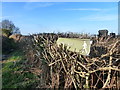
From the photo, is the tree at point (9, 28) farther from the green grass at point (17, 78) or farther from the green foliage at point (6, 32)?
the green grass at point (17, 78)

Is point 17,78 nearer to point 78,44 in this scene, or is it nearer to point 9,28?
point 78,44

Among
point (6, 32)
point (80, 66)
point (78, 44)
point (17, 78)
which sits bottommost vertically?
point (17, 78)

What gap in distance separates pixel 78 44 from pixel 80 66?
0.52m

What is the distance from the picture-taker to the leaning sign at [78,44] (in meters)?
5.30

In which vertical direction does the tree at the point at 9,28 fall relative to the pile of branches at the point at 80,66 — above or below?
above

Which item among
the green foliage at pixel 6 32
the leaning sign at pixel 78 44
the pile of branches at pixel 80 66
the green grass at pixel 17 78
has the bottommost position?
the green grass at pixel 17 78

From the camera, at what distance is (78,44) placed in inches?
216

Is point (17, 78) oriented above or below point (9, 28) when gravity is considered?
below

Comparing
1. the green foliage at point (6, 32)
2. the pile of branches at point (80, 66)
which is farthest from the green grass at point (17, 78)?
the green foliage at point (6, 32)

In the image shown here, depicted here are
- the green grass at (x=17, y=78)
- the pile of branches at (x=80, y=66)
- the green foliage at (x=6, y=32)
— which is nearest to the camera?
the pile of branches at (x=80, y=66)

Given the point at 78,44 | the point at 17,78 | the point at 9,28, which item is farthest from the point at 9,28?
the point at 78,44

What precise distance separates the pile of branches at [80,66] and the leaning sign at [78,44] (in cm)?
10

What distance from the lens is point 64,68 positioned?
5.75 meters

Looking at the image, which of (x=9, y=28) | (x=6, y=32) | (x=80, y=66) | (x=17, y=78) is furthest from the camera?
(x=9, y=28)
